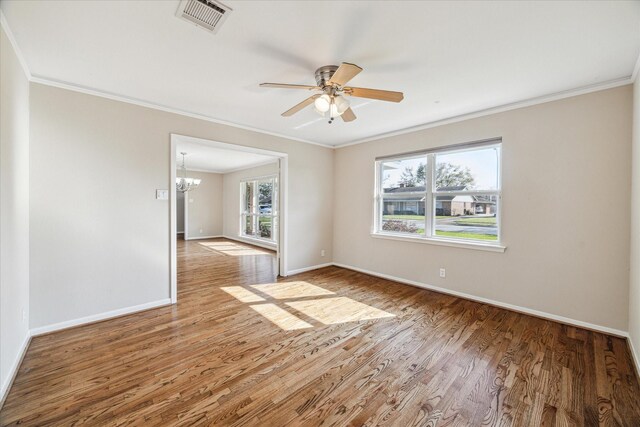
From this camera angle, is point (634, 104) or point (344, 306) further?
point (344, 306)

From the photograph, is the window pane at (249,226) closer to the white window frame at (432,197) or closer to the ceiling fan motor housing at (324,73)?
the white window frame at (432,197)

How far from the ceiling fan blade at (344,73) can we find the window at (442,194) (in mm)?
2419

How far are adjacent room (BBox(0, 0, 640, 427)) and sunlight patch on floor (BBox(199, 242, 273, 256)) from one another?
2.63 metres

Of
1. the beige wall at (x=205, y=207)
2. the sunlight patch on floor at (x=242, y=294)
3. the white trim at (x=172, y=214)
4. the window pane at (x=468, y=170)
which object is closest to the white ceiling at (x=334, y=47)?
the white trim at (x=172, y=214)

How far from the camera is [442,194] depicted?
392 cm

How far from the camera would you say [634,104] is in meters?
2.46

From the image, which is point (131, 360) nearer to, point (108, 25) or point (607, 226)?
point (108, 25)

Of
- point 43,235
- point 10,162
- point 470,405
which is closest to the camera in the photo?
point 470,405

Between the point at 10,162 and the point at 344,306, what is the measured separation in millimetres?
3368

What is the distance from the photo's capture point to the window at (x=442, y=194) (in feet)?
11.5

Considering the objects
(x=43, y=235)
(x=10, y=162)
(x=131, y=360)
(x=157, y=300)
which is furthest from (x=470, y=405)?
(x=43, y=235)

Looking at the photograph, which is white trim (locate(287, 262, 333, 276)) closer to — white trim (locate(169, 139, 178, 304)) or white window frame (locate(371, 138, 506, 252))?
white window frame (locate(371, 138, 506, 252))

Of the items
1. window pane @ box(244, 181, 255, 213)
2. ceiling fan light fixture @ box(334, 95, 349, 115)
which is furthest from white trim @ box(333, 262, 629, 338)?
window pane @ box(244, 181, 255, 213)

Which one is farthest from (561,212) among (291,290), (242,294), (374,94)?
(242,294)
